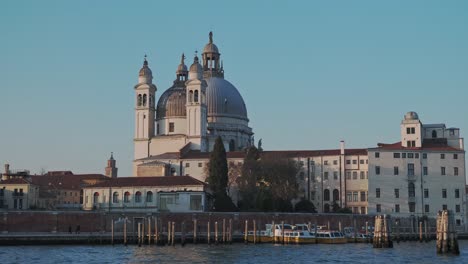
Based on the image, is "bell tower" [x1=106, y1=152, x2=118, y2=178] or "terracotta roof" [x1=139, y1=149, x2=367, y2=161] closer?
"terracotta roof" [x1=139, y1=149, x2=367, y2=161]

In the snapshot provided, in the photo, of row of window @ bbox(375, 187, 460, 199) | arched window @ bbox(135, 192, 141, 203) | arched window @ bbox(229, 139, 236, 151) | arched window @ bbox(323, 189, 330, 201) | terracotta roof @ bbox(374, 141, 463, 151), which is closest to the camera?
arched window @ bbox(135, 192, 141, 203)

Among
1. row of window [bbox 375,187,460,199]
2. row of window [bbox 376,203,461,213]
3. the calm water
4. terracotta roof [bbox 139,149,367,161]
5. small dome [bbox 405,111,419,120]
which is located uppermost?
small dome [bbox 405,111,419,120]

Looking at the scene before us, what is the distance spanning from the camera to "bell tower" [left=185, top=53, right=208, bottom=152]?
86625mm

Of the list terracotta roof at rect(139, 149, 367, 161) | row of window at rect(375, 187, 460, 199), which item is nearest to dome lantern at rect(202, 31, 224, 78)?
terracotta roof at rect(139, 149, 367, 161)

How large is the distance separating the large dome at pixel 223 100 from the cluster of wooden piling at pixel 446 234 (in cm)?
4899

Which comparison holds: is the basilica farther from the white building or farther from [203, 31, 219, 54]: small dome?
the white building

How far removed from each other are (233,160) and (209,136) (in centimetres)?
801

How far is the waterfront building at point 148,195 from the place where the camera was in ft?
231

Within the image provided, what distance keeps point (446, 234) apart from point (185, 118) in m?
47.1

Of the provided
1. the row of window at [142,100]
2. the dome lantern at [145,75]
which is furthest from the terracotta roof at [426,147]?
the dome lantern at [145,75]

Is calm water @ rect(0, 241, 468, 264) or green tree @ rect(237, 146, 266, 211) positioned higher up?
green tree @ rect(237, 146, 266, 211)

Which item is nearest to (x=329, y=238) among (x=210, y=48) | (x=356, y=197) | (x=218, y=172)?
(x=218, y=172)

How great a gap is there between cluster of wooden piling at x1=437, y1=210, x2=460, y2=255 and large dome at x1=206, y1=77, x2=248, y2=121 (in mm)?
48992

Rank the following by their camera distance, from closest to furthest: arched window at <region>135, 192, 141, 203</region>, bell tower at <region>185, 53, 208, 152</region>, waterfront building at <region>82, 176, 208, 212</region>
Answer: waterfront building at <region>82, 176, 208, 212</region> → arched window at <region>135, 192, 141, 203</region> → bell tower at <region>185, 53, 208, 152</region>
